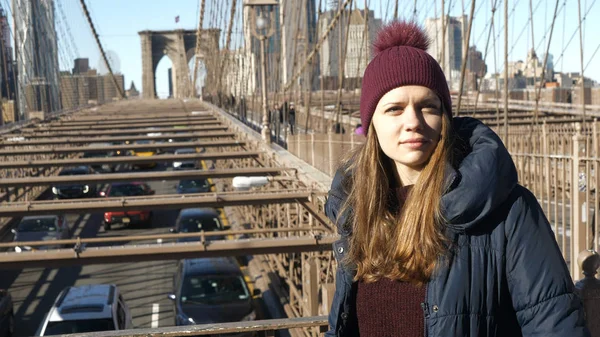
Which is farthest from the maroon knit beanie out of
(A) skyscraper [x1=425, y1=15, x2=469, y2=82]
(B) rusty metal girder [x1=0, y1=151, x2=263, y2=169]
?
(B) rusty metal girder [x1=0, y1=151, x2=263, y2=169]

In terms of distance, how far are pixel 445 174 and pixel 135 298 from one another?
694 inches

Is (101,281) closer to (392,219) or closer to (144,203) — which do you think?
(144,203)

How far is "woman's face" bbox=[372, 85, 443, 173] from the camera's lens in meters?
2.01

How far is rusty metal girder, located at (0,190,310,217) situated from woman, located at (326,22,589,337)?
27.5 ft

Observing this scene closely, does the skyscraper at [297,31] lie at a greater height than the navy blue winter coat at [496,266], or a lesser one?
greater

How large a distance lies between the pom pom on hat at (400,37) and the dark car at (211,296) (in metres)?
12.2

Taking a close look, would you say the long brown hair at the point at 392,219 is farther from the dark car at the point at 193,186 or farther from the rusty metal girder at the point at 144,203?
the dark car at the point at 193,186

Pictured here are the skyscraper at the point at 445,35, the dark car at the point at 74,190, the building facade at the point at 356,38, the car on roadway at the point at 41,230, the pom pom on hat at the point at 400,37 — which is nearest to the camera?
the pom pom on hat at the point at 400,37

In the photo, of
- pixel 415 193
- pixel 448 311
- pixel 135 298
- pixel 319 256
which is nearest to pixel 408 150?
pixel 415 193

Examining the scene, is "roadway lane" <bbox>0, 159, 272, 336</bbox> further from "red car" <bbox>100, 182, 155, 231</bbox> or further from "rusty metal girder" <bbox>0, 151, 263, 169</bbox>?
"red car" <bbox>100, 182, 155, 231</bbox>

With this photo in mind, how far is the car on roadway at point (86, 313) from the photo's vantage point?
1262 centimetres

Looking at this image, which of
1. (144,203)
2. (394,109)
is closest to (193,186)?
(144,203)

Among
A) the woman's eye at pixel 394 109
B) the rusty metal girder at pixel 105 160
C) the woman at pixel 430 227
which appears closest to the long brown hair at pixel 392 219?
the woman at pixel 430 227

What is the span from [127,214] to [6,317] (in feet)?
41.8
